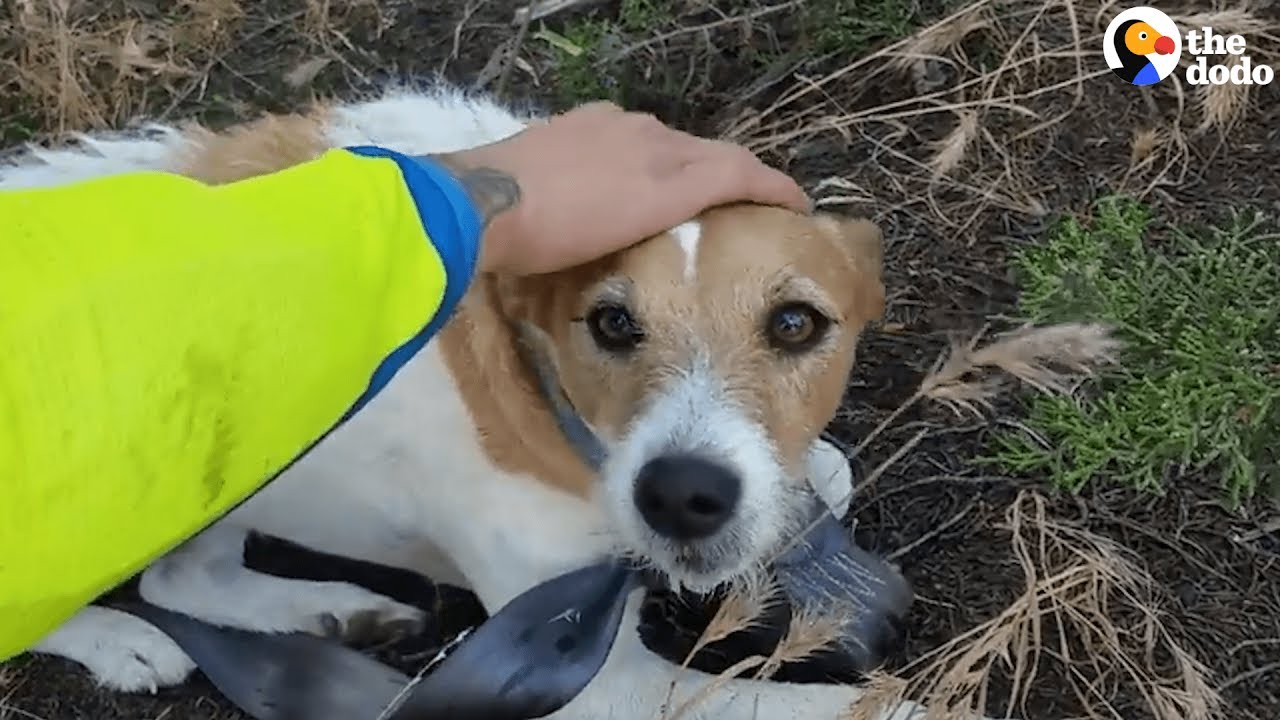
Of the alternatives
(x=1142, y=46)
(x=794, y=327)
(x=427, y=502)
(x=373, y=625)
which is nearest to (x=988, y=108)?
(x=1142, y=46)

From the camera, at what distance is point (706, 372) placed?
247cm

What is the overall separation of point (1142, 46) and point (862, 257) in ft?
4.49

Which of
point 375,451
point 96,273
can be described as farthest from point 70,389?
point 375,451

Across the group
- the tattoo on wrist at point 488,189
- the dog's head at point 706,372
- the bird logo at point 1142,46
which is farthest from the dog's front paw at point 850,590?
the bird logo at point 1142,46

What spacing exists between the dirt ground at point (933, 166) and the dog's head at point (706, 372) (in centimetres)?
49

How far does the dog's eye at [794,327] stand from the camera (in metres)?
2.54

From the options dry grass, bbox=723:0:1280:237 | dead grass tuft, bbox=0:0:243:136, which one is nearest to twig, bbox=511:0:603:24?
dry grass, bbox=723:0:1280:237

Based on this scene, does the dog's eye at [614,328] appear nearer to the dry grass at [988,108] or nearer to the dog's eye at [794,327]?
the dog's eye at [794,327]

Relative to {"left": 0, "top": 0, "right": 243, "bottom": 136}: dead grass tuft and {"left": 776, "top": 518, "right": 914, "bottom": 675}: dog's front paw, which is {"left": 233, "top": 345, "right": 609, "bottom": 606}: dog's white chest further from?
{"left": 0, "top": 0, "right": 243, "bottom": 136}: dead grass tuft

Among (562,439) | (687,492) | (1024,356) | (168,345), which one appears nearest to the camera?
(168,345)

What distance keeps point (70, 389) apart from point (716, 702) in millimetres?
1549

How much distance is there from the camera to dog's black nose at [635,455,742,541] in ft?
7.88

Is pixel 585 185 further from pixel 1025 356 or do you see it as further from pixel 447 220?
pixel 1025 356

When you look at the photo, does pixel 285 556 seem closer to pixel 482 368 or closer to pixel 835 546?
pixel 482 368
